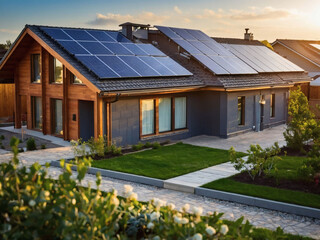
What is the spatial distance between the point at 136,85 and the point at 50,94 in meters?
5.29

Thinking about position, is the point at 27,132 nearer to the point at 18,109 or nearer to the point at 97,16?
the point at 18,109

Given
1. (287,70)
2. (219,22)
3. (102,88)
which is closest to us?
(102,88)

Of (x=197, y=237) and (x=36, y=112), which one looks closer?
(x=197, y=237)

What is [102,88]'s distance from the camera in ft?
A: 55.8

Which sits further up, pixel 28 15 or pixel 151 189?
pixel 28 15

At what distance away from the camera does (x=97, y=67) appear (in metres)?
18.2

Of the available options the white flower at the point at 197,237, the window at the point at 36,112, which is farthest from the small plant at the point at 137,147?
the white flower at the point at 197,237

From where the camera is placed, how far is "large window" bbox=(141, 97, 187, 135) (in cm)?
1972

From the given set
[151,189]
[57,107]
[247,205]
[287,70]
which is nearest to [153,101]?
[57,107]

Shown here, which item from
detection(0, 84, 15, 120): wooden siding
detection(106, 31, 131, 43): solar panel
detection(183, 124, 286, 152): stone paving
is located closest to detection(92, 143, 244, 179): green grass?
detection(183, 124, 286, 152): stone paving

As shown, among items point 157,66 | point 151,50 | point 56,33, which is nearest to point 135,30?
point 151,50

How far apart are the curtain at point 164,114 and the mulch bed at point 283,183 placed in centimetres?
765

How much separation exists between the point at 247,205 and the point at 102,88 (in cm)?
820

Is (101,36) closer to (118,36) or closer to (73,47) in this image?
(118,36)
